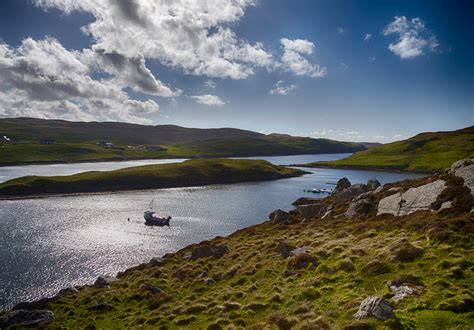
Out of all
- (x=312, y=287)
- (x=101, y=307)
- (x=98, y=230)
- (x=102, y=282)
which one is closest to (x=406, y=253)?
(x=312, y=287)

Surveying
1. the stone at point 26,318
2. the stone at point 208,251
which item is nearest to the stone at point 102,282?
the stone at point 26,318

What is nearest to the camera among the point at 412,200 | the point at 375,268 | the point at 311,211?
the point at 375,268

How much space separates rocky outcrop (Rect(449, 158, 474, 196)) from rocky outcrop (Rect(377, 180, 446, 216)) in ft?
7.55

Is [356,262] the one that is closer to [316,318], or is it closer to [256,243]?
[316,318]

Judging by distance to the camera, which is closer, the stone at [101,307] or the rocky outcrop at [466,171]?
the stone at [101,307]

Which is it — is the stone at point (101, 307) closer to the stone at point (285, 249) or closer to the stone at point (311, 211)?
the stone at point (285, 249)

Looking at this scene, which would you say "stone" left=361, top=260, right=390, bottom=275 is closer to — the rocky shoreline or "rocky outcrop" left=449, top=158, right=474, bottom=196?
the rocky shoreline

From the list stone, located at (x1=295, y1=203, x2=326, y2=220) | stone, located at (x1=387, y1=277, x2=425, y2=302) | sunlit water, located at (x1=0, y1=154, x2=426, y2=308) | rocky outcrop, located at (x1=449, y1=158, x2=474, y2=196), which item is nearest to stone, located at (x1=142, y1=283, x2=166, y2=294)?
stone, located at (x1=387, y1=277, x2=425, y2=302)

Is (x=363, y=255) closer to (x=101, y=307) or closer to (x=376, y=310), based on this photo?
(x=376, y=310)

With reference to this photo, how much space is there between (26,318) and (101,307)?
27.7ft

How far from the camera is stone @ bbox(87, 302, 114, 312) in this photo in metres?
35.5

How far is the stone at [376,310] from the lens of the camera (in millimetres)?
15960

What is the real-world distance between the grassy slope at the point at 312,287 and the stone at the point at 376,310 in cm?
48

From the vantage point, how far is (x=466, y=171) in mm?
40125
